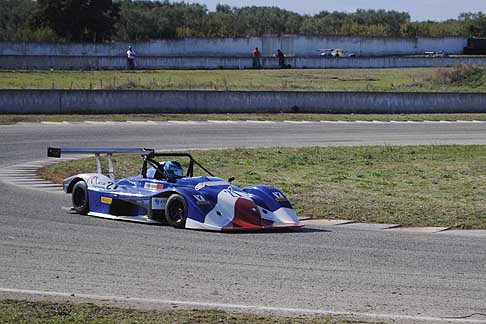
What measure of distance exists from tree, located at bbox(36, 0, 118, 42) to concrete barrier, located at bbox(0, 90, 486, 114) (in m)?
40.8

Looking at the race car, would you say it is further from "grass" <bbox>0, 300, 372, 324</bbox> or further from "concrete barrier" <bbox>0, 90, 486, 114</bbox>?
"concrete barrier" <bbox>0, 90, 486, 114</bbox>

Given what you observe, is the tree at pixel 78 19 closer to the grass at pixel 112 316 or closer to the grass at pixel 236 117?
the grass at pixel 236 117

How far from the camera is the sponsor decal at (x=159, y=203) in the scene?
49.2 ft

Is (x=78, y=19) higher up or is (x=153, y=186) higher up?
(x=78, y=19)

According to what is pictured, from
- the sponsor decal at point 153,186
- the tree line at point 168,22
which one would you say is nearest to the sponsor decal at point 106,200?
the sponsor decal at point 153,186

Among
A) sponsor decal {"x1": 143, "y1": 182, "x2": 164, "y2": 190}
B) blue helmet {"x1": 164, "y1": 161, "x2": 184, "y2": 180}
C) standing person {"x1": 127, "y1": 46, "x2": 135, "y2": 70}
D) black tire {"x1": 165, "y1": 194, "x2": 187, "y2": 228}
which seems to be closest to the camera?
black tire {"x1": 165, "y1": 194, "x2": 187, "y2": 228}

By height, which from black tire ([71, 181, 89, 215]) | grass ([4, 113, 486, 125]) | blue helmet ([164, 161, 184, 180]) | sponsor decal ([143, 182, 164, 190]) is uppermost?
blue helmet ([164, 161, 184, 180])

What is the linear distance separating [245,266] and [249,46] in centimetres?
6555

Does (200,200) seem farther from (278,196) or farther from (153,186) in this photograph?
(278,196)

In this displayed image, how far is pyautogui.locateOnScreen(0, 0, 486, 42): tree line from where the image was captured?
78.2 meters

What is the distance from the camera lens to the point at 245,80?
5062cm

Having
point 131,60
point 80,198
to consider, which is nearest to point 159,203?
point 80,198

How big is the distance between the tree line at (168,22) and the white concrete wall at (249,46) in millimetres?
4748

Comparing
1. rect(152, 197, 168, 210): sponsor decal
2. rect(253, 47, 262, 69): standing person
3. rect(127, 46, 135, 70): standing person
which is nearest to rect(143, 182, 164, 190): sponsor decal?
rect(152, 197, 168, 210): sponsor decal
